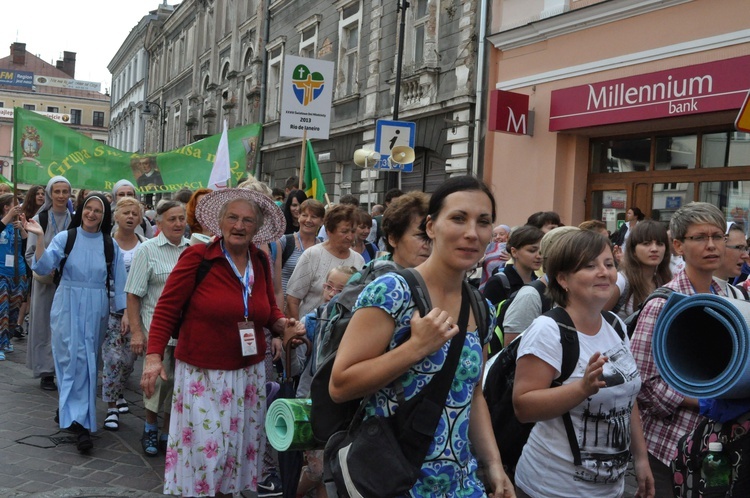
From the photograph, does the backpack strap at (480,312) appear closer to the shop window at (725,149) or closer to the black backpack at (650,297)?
the black backpack at (650,297)

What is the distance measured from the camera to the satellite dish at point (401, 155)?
12.7m

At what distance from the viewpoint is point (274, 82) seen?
27.8m

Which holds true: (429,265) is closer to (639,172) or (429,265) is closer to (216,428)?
(216,428)

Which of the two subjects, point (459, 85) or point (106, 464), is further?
point (459, 85)

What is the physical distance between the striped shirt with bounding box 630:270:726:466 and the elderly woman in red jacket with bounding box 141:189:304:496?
183cm

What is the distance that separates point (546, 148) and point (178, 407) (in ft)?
34.4

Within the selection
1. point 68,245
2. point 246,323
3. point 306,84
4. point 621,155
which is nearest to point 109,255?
point 68,245

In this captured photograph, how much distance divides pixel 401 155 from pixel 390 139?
292 millimetres

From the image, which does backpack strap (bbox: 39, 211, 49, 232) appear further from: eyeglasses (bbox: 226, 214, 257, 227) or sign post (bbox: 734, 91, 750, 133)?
sign post (bbox: 734, 91, 750, 133)

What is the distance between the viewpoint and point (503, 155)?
49.0 feet

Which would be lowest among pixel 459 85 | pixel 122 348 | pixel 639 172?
pixel 122 348

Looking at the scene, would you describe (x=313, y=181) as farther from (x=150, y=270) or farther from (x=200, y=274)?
(x=200, y=274)

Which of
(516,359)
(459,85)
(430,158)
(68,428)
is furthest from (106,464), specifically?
(430,158)

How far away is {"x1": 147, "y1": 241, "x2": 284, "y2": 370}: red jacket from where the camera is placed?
14.5ft
